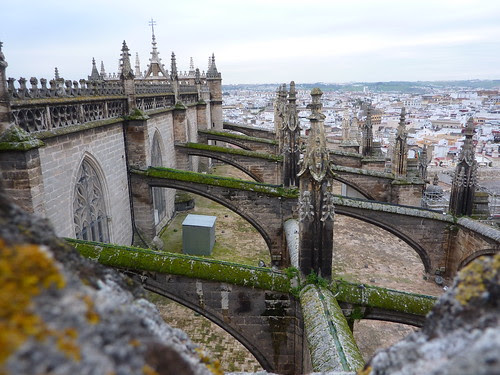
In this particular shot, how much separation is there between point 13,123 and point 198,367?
814 cm

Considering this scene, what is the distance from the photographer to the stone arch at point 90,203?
39.2 ft

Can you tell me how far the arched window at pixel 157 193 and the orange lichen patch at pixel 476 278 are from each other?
56.6 feet

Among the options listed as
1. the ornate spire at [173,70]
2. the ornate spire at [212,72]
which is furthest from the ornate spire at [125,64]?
the ornate spire at [212,72]

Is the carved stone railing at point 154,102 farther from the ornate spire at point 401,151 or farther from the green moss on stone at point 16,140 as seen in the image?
the ornate spire at point 401,151

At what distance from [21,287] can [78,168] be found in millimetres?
10876

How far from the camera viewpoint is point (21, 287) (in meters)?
1.43

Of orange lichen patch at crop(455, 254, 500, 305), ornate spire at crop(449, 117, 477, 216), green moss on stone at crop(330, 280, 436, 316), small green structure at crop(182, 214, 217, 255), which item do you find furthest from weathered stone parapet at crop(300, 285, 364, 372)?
small green structure at crop(182, 214, 217, 255)

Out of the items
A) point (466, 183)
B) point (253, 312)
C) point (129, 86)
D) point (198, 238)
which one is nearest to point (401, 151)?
point (466, 183)

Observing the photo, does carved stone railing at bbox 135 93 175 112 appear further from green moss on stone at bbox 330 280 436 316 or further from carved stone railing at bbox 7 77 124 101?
green moss on stone at bbox 330 280 436 316

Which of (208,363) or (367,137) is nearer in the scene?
(208,363)

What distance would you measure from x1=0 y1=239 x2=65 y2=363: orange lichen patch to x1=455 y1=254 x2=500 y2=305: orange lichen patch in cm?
190

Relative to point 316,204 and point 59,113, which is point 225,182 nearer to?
point 59,113

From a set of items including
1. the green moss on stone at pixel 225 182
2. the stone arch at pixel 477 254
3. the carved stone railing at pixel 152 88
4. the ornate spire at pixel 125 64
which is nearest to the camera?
the stone arch at pixel 477 254

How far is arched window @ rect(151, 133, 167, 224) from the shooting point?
18781 mm
